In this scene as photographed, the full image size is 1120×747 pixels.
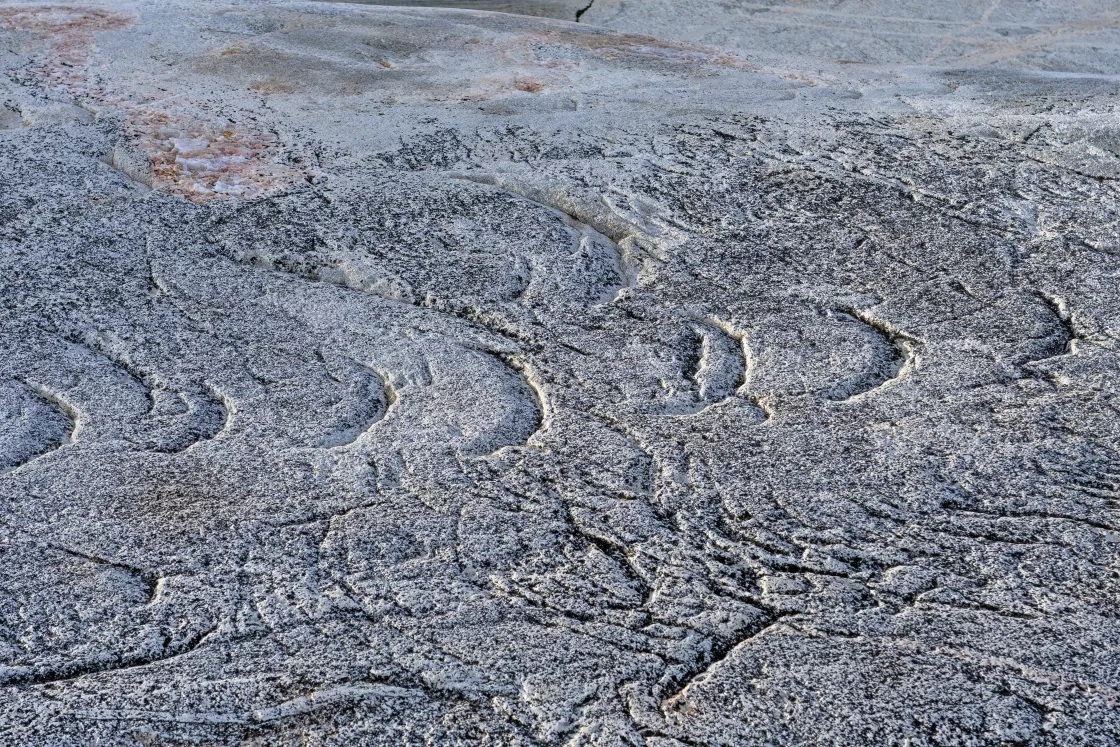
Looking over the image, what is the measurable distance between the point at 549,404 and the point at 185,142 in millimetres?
1449

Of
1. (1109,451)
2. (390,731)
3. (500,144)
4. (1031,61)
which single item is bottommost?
(390,731)

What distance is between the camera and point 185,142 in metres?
2.72

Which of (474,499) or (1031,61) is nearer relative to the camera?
(474,499)

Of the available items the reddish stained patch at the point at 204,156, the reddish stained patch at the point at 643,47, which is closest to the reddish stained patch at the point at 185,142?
the reddish stained patch at the point at 204,156

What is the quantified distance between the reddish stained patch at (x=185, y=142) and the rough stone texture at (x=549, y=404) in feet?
0.04

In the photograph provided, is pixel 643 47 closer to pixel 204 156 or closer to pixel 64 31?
pixel 204 156

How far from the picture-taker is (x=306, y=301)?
2086 millimetres

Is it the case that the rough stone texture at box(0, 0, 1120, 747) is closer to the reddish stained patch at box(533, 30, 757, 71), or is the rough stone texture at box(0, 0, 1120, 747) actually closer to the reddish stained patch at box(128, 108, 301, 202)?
the reddish stained patch at box(128, 108, 301, 202)

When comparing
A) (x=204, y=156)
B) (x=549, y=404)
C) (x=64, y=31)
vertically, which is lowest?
A: (x=549, y=404)

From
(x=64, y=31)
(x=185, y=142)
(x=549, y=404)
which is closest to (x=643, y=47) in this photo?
(x=185, y=142)

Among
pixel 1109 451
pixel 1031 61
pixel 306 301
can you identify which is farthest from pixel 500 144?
pixel 1031 61

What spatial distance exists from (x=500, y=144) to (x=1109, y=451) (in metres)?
1.64

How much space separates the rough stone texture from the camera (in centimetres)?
120

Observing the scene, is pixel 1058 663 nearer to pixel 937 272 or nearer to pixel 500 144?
pixel 937 272
